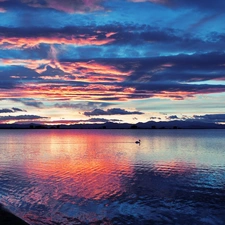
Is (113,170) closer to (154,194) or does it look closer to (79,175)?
(79,175)

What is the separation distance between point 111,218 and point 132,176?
1859 centimetres

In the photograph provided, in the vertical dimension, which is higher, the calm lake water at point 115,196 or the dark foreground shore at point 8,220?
the dark foreground shore at point 8,220

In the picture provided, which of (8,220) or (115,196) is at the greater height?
(8,220)

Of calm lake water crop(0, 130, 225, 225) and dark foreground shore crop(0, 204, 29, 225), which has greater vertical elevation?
dark foreground shore crop(0, 204, 29, 225)

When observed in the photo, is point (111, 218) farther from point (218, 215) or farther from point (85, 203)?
point (218, 215)

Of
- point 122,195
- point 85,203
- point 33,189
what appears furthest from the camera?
point 33,189

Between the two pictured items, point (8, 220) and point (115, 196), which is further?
point (115, 196)

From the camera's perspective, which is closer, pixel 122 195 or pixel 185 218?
pixel 185 218

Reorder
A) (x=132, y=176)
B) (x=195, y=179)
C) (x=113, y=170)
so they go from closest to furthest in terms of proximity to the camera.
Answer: (x=195, y=179) → (x=132, y=176) → (x=113, y=170)

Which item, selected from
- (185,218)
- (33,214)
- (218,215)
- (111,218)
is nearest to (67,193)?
(33,214)

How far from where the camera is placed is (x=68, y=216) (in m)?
23.0

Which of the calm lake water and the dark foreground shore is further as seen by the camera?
the calm lake water

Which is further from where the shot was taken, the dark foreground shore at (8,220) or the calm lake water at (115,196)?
the calm lake water at (115,196)

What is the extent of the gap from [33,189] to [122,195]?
9.73 metres
